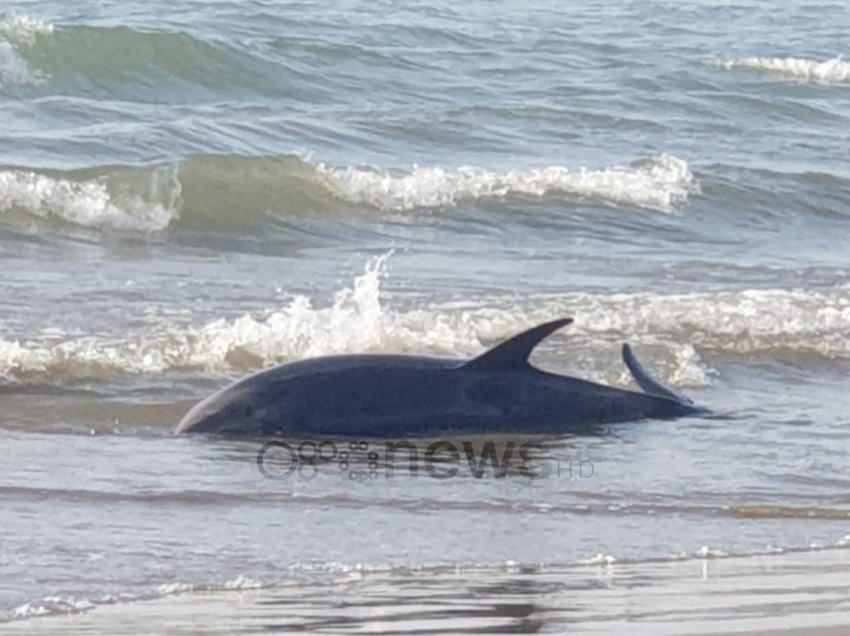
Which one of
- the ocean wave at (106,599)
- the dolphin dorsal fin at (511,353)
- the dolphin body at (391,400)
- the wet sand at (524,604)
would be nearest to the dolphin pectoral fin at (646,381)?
the dolphin body at (391,400)

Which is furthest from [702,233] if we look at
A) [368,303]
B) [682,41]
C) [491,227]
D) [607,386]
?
[682,41]

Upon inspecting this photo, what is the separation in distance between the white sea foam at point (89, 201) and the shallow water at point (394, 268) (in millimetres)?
28

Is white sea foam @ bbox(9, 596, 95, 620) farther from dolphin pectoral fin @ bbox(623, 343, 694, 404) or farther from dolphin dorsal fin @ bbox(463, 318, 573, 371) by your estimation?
dolphin pectoral fin @ bbox(623, 343, 694, 404)

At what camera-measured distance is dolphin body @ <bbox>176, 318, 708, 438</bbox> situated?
336 inches

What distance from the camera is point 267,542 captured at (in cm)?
694

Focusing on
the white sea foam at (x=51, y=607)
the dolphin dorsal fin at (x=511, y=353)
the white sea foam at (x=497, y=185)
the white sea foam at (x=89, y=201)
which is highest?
the white sea foam at (x=497, y=185)

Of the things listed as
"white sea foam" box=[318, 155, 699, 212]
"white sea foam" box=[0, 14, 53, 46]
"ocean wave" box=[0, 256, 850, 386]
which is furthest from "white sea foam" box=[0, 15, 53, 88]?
"ocean wave" box=[0, 256, 850, 386]

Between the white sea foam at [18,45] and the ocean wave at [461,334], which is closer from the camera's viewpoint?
the ocean wave at [461,334]

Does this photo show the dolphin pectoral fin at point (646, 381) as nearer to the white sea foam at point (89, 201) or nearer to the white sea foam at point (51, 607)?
the white sea foam at point (51, 607)

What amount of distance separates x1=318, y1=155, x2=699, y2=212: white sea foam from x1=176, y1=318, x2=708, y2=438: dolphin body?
22.4 ft

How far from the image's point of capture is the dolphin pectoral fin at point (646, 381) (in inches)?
356

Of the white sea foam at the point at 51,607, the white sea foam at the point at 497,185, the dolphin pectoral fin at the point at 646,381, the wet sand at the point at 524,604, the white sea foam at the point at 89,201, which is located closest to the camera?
the wet sand at the point at 524,604

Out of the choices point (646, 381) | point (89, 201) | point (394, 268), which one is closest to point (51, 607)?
point (646, 381)

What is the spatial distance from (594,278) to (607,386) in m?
3.63
